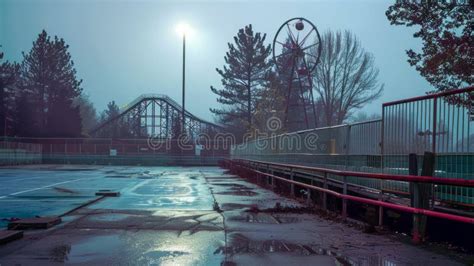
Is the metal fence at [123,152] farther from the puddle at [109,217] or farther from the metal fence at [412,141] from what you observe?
the puddle at [109,217]

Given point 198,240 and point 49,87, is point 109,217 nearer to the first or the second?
point 198,240

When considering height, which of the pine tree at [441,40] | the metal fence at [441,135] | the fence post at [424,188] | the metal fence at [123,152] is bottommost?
the metal fence at [123,152]

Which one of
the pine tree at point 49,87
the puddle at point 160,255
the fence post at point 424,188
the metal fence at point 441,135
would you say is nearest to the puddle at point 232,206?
A: the metal fence at point 441,135

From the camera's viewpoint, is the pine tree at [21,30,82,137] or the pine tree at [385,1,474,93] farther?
the pine tree at [21,30,82,137]

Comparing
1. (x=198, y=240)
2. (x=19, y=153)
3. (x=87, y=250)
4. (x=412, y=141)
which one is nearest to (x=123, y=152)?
(x=19, y=153)

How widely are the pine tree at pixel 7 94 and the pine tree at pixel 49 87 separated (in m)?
2.47

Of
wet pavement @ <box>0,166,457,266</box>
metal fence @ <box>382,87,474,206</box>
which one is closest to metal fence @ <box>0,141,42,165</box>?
wet pavement @ <box>0,166,457,266</box>

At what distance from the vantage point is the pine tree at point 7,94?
63359 millimetres

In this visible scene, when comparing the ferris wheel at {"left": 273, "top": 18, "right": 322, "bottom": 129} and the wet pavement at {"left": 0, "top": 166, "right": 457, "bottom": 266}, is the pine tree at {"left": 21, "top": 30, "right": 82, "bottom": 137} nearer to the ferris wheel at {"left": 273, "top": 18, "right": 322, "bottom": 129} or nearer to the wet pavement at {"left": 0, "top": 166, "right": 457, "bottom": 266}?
the ferris wheel at {"left": 273, "top": 18, "right": 322, "bottom": 129}

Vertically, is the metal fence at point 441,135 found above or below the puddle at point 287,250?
above

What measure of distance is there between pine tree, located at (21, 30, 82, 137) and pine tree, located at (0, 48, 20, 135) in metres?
2.47

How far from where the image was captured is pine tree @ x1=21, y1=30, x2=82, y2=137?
2840 inches

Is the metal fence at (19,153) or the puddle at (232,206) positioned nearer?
the puddle at (232,206)

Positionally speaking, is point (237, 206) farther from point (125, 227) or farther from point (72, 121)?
point (72, 121)
